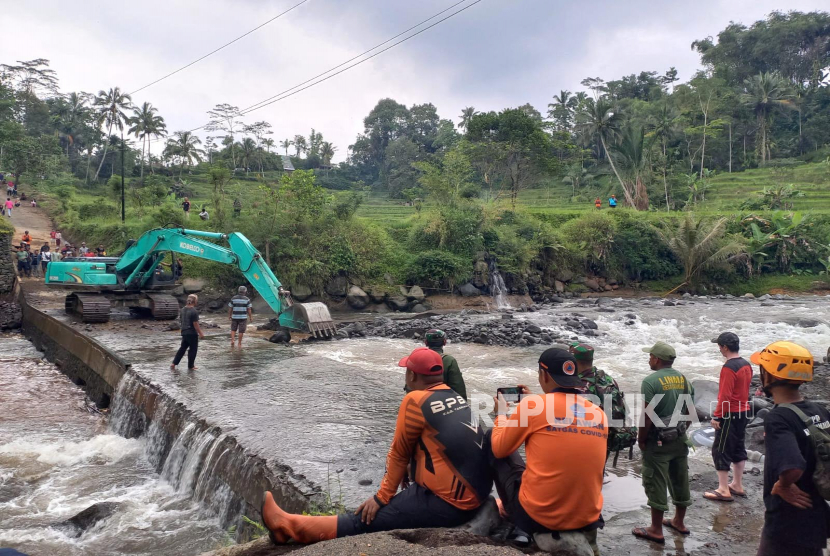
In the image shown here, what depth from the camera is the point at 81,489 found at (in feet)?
25.5

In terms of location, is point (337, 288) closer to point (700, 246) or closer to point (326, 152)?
point (700, 246)

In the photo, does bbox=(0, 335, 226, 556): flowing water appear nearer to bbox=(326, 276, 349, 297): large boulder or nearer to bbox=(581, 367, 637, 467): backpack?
bbox=(581, 367, 637, 467): backpack

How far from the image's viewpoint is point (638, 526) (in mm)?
5012

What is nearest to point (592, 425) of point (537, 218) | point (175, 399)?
point (175, 399)

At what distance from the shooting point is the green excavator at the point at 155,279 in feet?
48.7

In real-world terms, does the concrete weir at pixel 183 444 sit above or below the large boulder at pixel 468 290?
below

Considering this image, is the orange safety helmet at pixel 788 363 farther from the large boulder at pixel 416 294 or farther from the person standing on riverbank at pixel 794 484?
the large boulder at pixel 416 294

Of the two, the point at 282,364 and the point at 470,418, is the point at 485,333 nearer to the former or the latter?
the point at 282,364

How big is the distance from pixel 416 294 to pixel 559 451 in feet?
77.6

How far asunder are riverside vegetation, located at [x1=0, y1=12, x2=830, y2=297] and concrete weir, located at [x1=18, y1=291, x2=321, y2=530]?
1313 cm

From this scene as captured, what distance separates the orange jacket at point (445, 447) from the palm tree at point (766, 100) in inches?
2401

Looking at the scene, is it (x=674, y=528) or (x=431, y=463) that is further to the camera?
(x=674, y=528)

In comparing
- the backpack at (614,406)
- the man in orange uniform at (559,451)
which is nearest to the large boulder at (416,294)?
the backpack at (614,406)

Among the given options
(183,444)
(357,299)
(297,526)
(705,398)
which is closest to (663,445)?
(297,526)
